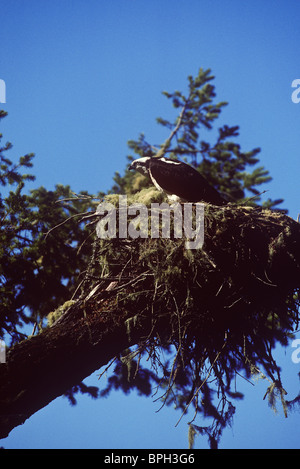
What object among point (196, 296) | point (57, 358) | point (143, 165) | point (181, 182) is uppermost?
point (143, 165)

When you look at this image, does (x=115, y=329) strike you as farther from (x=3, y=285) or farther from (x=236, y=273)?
(x=3, y=285)

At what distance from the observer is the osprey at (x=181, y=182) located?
5.89 m

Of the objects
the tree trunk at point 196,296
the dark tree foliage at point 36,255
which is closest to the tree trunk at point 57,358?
the tree trunk at point 196,296

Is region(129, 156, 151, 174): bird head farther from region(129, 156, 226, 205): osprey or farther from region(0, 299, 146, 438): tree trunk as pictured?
region(0, 299, 146, 438): tree trunk

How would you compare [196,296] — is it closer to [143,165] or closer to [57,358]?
[57,358]

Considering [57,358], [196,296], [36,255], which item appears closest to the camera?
[57,358]

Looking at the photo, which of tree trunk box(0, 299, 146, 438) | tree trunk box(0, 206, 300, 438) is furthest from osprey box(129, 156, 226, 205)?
tree trunk box(0, 299, 146, 438)

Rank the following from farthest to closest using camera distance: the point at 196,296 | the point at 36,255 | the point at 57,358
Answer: the point at 36,255 < the point at 196,296 < the point at 57,358

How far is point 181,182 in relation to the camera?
19.9ft

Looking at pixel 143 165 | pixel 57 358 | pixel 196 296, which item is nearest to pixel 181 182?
pixel 143 165

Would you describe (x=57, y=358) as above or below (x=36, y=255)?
below

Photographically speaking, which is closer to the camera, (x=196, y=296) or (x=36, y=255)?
(x=196, y=296)

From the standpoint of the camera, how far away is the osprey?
232 inches
